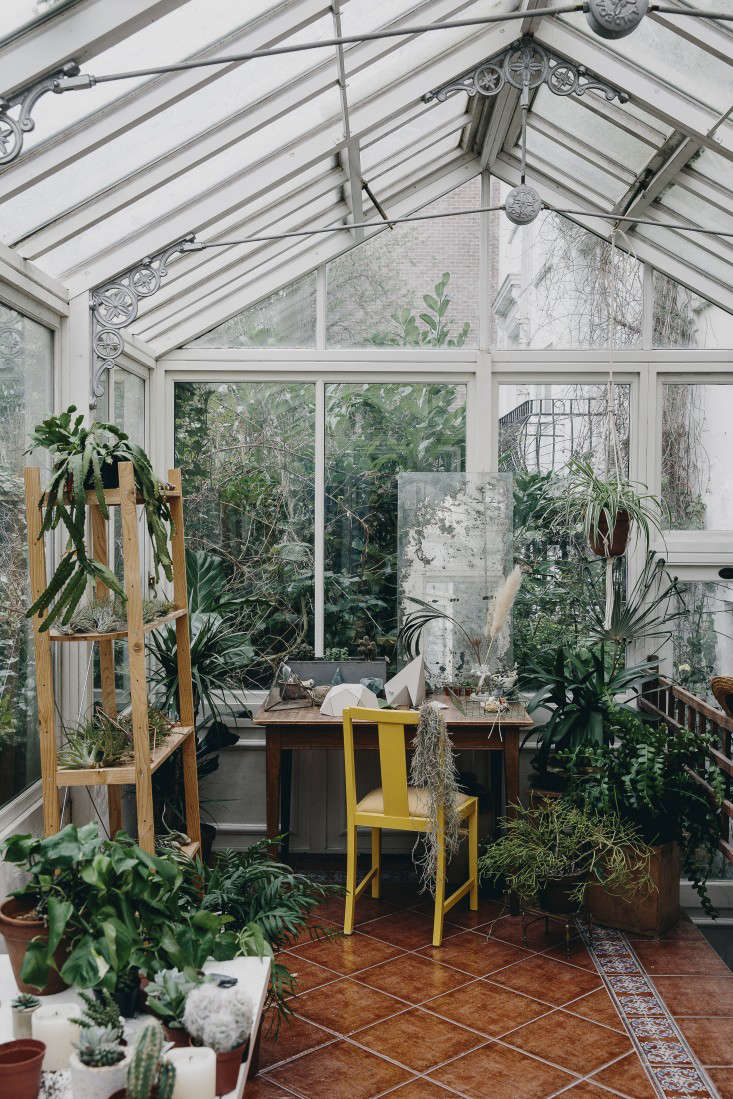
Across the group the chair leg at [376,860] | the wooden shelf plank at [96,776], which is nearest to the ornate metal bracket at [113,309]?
the wooden shelf plank at [96,776]

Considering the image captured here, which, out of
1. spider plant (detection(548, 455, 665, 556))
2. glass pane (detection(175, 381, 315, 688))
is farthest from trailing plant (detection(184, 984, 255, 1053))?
glass pane (detection(175, 381, 315, 688))

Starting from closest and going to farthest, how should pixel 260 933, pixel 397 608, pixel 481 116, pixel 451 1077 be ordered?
pixel 260 933 → pixel 451 1077 → pixel 481 116 → pixel 397 608

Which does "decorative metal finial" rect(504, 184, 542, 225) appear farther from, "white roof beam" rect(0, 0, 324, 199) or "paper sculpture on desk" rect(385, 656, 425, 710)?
"paper sculpture on desk" rect(385, 656, 425, 710)

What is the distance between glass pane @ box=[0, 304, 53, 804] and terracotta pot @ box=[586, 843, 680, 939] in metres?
2.67

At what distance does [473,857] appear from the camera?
479cm

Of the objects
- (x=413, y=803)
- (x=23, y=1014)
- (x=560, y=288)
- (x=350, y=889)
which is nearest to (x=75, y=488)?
(x=23, y=1014)

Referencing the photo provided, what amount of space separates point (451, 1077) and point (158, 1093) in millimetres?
2028

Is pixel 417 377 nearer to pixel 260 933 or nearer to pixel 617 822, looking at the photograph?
pixel 617 822

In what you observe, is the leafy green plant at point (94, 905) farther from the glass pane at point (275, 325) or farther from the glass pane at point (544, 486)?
the glass pane at point (275, 325)

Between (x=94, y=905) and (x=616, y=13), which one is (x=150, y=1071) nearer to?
(x=94, y=905)

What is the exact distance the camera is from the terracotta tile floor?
3.33m

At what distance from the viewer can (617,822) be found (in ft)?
14.7

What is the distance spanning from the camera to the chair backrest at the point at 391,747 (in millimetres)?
4395

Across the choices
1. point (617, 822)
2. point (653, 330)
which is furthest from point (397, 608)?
point (653, 330)
